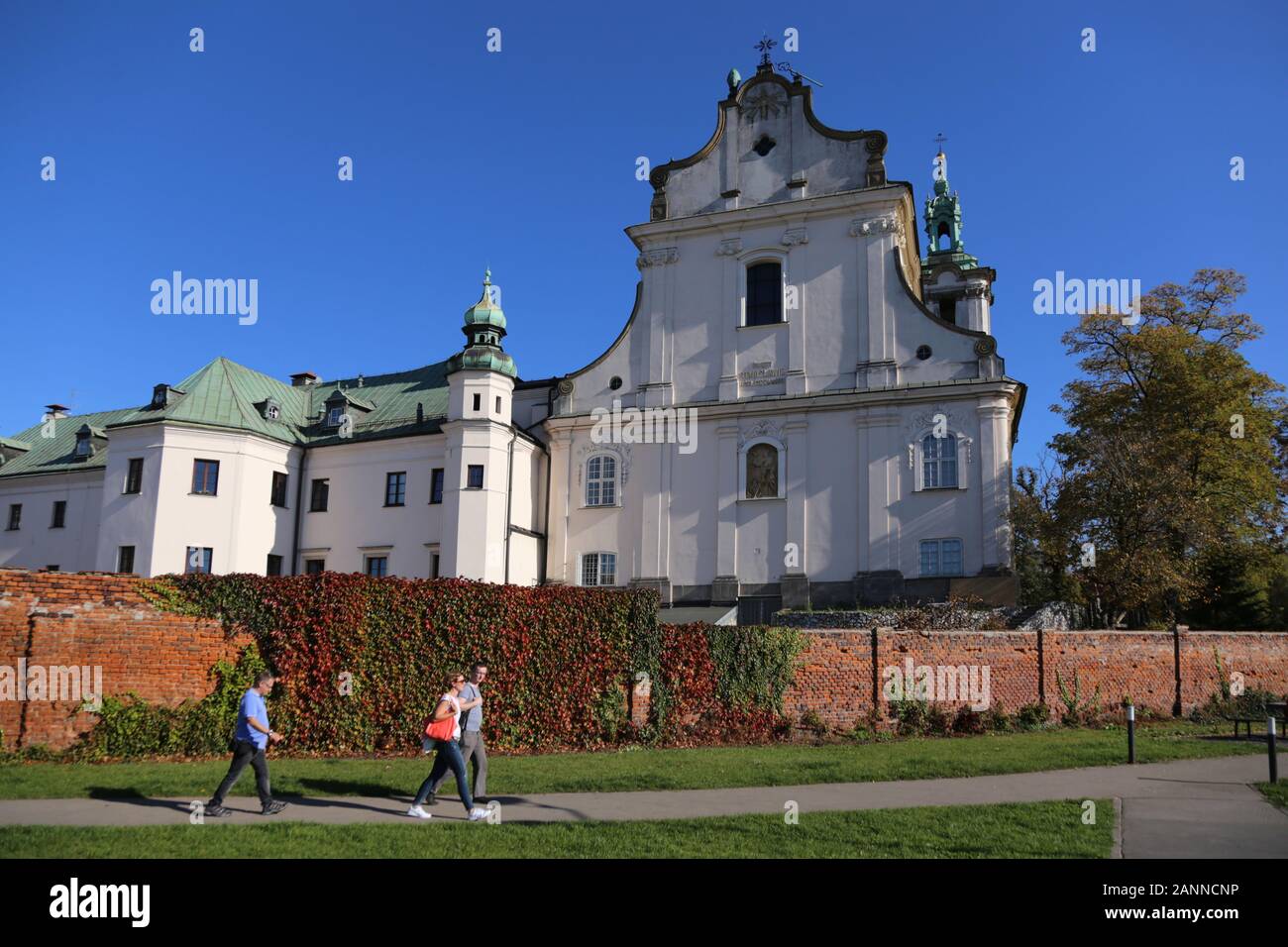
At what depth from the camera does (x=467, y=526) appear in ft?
109

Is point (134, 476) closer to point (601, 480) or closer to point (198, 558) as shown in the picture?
point (198, 558)

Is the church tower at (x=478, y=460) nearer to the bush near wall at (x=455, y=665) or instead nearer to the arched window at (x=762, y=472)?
the arched window at (x=762, y=472)

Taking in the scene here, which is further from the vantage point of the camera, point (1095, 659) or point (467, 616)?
point (1095, 659)

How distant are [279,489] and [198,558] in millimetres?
4218

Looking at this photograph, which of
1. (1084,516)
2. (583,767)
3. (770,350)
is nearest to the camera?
(583,767)

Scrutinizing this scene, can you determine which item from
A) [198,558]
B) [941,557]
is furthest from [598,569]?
[198,558]

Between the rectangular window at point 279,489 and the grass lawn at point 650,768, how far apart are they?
22.9m

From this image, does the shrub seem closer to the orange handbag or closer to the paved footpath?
the paved footpath

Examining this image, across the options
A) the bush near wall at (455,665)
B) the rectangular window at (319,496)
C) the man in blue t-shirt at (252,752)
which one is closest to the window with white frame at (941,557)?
the bush near wall at (455,665)

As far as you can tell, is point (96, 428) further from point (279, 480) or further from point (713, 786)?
point (713, 786)

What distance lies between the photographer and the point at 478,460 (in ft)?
111

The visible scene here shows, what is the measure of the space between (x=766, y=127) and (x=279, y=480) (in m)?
22.8

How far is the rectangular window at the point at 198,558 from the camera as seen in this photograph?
33.8 meters
